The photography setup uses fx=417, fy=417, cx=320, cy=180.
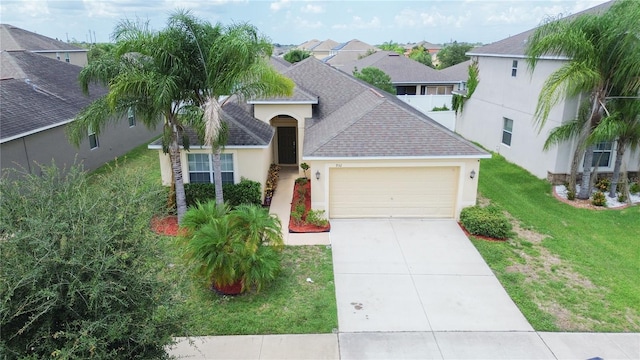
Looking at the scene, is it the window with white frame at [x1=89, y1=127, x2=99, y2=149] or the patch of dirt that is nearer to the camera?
the patch of dirt

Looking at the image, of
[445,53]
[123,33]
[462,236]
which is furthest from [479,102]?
[445,53]

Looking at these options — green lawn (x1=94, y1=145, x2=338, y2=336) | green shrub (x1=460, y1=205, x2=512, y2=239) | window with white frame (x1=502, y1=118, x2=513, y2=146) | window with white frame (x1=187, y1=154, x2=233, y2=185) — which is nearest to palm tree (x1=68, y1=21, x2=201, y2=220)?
green lawn (x1=94, y1=145, x2=338, y2=336)

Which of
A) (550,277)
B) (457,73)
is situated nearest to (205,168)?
(550,277)

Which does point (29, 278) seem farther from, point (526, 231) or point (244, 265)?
point (526, 231)

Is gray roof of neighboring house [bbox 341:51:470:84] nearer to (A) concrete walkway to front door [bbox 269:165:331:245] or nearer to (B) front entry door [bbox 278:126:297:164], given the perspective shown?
(B) front entry door [bbox 278:126:297:164]

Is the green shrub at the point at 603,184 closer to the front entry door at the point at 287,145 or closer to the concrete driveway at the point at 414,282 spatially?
the concrete driveway at the point at 414,282

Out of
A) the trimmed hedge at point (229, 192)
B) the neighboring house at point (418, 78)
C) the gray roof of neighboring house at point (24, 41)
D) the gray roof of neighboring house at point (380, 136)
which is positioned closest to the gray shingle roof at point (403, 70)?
the neighboring house at point (418, 78)

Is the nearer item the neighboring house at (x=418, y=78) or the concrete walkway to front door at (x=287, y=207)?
the concrete walkway to front door at (x=287, y=207)
